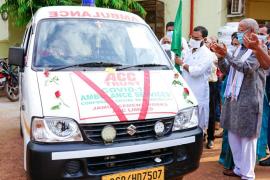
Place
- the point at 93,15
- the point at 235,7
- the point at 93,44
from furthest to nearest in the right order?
the point at 235,7 → the point at 93,15 → the point at 93,44

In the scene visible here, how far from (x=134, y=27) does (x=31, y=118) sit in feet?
6.51

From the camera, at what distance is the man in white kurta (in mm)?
5441

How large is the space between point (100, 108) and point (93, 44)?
1.18 meters

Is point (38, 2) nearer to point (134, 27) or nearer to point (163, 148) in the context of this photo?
point (134, 27)

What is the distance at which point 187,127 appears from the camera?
145 inches

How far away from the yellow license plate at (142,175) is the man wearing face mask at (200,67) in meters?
2.35

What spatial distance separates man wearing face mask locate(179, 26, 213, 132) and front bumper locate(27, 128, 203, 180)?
1879mm

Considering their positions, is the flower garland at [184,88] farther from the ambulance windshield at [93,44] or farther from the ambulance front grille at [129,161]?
the ambulance front grille at [129,161]

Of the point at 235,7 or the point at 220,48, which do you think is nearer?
the point at 220,48

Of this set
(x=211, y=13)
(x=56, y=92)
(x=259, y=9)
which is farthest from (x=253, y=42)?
(x=259, y=9)

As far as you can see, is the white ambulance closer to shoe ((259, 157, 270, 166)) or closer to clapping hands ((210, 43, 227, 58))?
clapping hands ((210, 43, 227, 58))

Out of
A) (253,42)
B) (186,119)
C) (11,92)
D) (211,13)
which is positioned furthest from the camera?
(11,92)

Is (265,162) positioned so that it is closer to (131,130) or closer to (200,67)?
(200,67)

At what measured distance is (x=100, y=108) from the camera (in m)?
3.29
